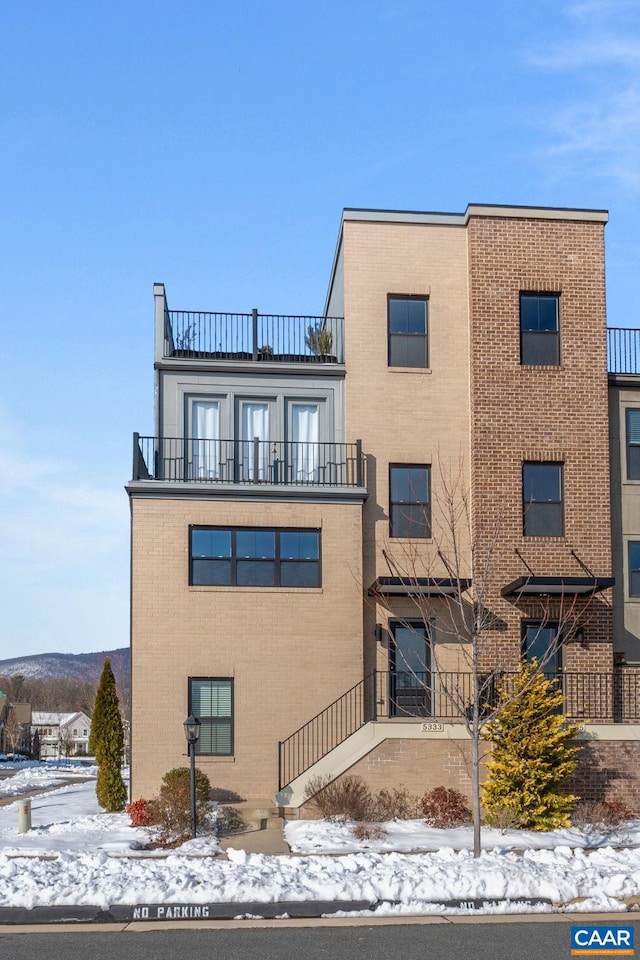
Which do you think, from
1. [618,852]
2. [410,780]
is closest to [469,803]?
[410,780]

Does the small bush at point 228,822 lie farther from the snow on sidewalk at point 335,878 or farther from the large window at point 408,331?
the large window at point 408,331

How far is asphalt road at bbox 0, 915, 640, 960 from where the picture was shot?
1157 centimetres

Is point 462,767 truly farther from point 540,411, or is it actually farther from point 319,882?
point 319,882

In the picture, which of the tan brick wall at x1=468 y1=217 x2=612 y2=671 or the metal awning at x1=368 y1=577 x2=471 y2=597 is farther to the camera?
the tan brick wall at x1=468 y1=217 x2=612 y2=671

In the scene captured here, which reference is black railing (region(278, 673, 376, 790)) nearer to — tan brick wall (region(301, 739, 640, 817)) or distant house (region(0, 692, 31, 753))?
tan brick wall (region(301, 739, 640, 817))

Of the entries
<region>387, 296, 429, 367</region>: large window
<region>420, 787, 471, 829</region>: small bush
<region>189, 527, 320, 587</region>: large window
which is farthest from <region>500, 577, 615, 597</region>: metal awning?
<region>387, 296, 429, 367</region>: large window

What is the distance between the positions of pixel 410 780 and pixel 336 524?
5.53 m

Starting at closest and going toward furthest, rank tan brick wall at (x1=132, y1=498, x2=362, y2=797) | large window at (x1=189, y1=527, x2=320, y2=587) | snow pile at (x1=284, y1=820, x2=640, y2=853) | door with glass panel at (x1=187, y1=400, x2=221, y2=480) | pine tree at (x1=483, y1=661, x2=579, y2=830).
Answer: snow pile at (x1=284, y1=820, x2=640, y2=853), pine tree at (x1=483, y1=661, x2=579, y2=830), tan brick wall at (x1=132, y1=498, x2=362, y2=797), large window at (x1=189, y1=527, x2=320, y2=587), door with glass panel at (x1=187, y1=400, x2=221, y2=480)

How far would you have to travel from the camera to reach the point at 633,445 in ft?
87.8

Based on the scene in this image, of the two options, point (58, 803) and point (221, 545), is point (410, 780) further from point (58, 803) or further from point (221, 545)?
point (58, 803)

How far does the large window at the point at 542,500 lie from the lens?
25.3m

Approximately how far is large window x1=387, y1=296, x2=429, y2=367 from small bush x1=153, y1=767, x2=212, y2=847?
10.1m

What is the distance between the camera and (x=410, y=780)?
74.7ft

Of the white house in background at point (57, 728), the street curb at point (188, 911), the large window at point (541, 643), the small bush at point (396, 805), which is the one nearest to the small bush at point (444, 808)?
the small bush at point (396, 805)
